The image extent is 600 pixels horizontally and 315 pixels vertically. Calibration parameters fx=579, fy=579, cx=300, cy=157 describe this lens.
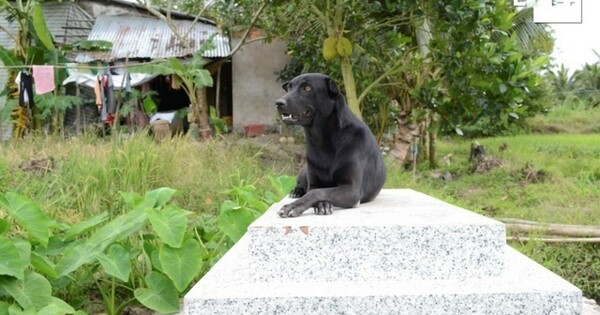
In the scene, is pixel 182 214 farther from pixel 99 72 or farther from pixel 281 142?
pixel 99 72

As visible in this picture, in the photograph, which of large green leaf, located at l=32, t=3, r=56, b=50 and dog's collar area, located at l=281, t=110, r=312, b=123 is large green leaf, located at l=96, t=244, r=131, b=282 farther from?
large green leaf, located at l=32, t=3, r=56, b=50

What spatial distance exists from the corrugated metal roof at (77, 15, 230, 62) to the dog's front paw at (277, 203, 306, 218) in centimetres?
1139

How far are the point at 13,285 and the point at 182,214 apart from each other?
0.93 meters

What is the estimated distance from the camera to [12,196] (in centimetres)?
321

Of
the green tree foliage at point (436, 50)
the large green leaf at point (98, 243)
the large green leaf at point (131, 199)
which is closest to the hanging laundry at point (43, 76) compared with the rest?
the green tree foliage at point (436, 50)

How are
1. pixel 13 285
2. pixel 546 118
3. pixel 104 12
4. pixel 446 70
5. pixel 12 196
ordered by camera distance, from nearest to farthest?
pixel 13 285 < pixel 12 196 < pixel 446 70 < pixel 104 12 < pixel 546 118

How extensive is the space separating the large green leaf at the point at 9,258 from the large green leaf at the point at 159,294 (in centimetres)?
69

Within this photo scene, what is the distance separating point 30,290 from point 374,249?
1.78 metres

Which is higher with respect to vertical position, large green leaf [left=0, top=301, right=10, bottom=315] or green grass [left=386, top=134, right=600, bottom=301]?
large green leaf [left=0, top=301, right=10, bottom=315]

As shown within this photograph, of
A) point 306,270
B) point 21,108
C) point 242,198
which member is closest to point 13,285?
point 306,270

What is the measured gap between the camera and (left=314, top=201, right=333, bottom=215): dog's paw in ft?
9.29

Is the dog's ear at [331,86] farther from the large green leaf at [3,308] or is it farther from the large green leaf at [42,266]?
the large green leaf at [3,308]

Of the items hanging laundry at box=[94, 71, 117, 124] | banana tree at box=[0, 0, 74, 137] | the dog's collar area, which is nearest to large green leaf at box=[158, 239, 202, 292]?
the dog's collar area

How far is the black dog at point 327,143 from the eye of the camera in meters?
2.86
